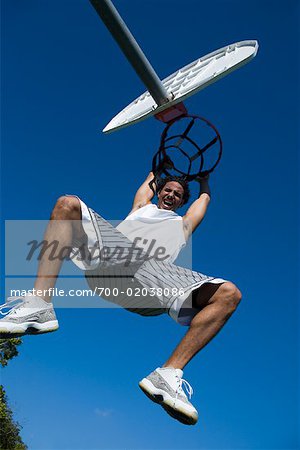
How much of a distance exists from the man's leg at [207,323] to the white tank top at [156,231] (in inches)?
32.1

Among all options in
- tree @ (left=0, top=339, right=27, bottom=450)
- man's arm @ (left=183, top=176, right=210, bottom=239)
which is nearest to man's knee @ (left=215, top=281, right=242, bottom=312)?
man's arm @ (left=183, top=176, right=210, bottom=239)

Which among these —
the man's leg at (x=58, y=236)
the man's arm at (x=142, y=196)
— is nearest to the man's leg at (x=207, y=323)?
the man's leg at (x=58, y=236)

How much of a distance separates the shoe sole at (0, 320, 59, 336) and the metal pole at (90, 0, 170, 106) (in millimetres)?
2584

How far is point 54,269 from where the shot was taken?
4738mm

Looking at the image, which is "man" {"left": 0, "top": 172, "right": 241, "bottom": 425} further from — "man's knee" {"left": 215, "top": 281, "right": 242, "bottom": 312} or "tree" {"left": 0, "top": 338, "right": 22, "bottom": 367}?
"tree" {"left": 0, "top": 338, "right": 22, "bottom": 367}

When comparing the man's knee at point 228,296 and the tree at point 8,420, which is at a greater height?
the tree at point 8,420

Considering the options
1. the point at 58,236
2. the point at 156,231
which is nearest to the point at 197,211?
the point at 156,231

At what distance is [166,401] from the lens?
15.0 feet

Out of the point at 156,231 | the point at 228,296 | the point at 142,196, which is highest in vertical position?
the point at 142,196

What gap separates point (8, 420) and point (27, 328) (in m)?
24.6

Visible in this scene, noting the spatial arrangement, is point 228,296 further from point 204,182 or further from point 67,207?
point 204,182

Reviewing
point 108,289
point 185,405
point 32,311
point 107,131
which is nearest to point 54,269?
point 32,311

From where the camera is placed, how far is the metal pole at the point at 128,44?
535 cm

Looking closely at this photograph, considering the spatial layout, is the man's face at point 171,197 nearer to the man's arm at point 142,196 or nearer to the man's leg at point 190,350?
the man's arm at point 142,196
